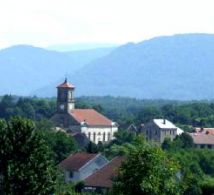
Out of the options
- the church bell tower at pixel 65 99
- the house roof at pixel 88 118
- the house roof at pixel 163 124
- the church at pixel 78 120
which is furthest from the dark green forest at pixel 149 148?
the house roof at pixel 88 118

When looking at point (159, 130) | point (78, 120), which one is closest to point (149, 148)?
point (78, 120)

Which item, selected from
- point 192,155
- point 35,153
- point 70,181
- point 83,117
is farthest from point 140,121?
point 35,153

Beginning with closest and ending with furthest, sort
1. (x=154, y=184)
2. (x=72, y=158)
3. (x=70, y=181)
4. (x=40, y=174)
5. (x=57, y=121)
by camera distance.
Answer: (x=154, y=184) → (x=40, y=174) → (x=70, y=181) → (x=72, y=158) → (x=57, y=121)

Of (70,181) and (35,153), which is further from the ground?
(35,153)

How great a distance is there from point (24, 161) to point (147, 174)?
4.67m

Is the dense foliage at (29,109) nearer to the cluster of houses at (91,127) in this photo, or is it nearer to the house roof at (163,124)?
the cluster of houses at (91,127)

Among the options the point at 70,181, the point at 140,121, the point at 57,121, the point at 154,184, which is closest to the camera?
the point at 154,184

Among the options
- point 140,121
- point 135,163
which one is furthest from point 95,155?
point 140,121

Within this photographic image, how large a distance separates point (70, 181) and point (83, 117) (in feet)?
146

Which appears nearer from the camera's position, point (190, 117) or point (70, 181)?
point (70, 181)

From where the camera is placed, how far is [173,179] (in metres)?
20.3

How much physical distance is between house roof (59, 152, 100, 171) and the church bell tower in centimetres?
3969

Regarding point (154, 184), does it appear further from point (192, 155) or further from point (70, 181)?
point (192, 155)

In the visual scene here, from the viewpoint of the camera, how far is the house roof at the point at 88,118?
91.8 m
